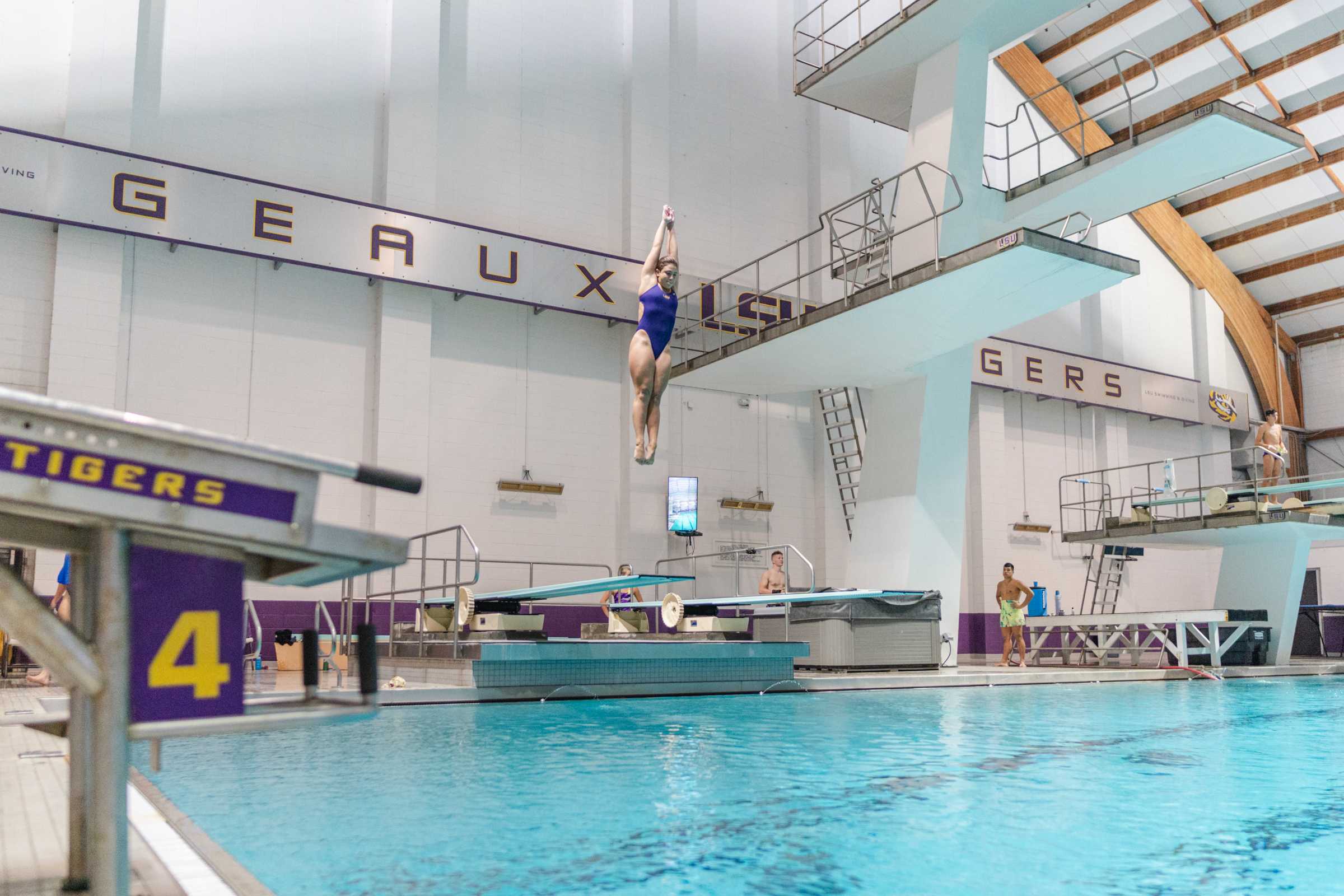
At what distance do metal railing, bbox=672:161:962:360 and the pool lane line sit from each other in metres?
9.14

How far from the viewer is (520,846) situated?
2.95m

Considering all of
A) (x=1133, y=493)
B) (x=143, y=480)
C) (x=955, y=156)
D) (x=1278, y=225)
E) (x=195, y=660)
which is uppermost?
(x=1278, y=225)

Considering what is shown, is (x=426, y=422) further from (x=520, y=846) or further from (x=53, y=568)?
(x=520, y=846)

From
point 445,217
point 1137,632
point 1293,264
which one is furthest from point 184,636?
point 1293,264

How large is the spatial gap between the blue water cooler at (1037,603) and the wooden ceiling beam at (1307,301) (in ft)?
33.3

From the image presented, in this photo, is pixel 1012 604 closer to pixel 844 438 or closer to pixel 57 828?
pixel 844 438

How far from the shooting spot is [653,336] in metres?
8.91

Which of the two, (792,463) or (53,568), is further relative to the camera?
(792,463)

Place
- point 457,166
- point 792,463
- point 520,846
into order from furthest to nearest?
1. point 792,463
2. point 457,166
3. point 520,846

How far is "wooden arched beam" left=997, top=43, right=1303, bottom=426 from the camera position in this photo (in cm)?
1992

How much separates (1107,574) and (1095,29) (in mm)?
10499

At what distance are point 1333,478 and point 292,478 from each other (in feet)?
54.4

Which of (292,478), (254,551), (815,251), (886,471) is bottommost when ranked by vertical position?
(254,551)

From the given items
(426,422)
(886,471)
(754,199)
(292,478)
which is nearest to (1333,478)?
(886,471)
